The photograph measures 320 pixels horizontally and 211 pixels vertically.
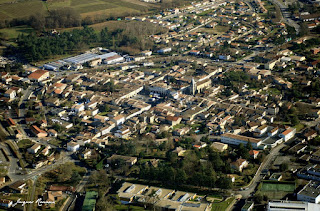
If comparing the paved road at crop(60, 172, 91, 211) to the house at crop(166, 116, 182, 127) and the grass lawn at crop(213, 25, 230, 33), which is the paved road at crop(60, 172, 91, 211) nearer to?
the house at crop(166, 116, 182, 127)

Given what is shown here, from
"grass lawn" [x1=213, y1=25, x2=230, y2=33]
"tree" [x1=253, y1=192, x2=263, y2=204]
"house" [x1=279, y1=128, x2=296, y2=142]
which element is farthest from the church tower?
"grass lawn" [x1=213, y1=25, x2=230, y2=33]

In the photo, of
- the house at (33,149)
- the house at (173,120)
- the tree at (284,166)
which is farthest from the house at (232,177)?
the house at (33,149)

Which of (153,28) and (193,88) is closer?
(193,88)

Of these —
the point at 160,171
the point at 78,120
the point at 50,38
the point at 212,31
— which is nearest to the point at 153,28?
the point at 212,31

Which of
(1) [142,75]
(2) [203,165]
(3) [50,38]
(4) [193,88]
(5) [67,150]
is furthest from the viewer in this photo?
(3) [50,38]

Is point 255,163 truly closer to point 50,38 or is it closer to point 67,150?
point 67,150

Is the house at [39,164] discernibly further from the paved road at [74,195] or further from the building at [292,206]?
the building at [292,206]

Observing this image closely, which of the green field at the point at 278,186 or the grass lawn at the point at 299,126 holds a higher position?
the grass lawn at the point at 299,126

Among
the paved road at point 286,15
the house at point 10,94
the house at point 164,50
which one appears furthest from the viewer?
the paved road at point 286,15
